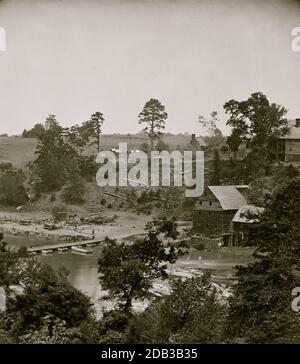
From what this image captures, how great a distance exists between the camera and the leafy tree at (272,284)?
912 cm

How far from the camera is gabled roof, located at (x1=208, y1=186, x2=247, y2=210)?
2478 centimetres

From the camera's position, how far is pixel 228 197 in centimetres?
2514

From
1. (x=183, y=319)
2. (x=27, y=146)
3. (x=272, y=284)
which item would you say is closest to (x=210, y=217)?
(x=183, y=319)

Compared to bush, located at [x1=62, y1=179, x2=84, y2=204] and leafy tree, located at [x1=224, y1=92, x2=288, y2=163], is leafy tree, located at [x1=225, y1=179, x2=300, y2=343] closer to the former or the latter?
leafy tree, located at [x1=224, y1=92, x2=288, y2=163]

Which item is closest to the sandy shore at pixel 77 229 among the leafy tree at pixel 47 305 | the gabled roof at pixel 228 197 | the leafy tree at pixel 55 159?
the leafy tree at pixel 55 159

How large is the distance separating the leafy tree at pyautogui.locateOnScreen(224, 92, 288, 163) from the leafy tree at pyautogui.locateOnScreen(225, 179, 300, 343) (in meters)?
16.8

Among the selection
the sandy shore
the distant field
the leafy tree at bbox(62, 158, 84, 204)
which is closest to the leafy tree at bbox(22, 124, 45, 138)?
the distant field

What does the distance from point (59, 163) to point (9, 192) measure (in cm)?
418

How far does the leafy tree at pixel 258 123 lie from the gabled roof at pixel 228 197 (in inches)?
198

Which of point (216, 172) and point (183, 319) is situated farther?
point (216, 172)

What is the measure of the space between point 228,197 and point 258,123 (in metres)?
6.39

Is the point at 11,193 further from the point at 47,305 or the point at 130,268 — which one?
the point at 47,305
